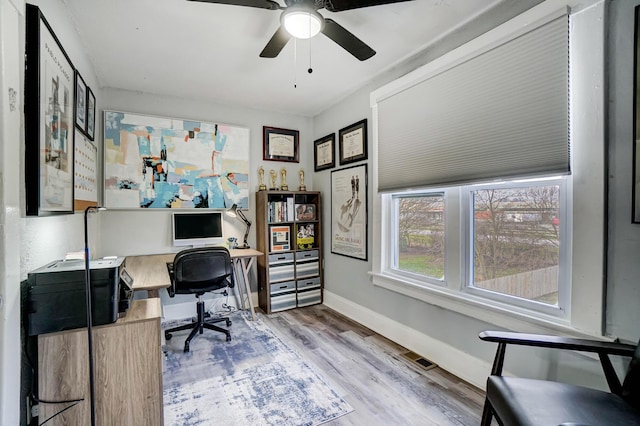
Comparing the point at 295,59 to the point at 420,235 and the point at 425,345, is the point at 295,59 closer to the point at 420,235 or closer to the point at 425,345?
the point at 420,235

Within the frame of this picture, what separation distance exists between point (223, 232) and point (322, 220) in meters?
1.21

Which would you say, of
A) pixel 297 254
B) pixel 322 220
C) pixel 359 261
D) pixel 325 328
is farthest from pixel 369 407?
pixel 322 220

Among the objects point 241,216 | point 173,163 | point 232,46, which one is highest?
point 232,46

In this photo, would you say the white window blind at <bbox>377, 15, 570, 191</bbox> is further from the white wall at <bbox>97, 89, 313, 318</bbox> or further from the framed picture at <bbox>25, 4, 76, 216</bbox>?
the framed picture at <bbox>25, 4, 76, 216</bbox>

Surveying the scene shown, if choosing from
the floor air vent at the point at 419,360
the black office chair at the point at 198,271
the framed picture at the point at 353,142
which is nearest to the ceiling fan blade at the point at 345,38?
the framed picture at the point at 353,142

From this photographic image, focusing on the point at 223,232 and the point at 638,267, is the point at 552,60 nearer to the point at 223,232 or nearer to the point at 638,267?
the point at 638,267

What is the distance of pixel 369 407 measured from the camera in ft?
5.82

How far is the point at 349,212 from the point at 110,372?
7.93 ft

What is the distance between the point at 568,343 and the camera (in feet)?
4.09

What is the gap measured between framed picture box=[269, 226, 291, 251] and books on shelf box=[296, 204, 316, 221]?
23 centimetres

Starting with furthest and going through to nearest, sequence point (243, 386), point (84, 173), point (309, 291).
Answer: point (309, 291) → point (84, 173) → point (243, 386)

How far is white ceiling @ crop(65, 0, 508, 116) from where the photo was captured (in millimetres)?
1836

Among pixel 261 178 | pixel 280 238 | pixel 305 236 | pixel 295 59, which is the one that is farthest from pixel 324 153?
pixel 295 59

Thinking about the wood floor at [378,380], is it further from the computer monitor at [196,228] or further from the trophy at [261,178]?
the trophy at [261,178]
